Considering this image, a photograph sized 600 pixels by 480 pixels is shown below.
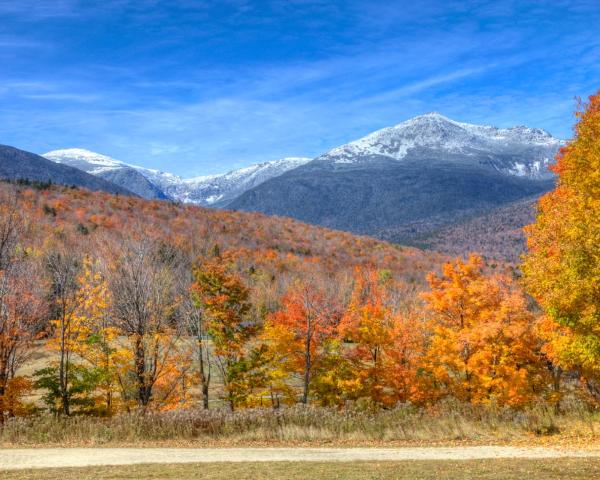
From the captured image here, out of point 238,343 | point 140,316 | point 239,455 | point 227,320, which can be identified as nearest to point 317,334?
point 238,343

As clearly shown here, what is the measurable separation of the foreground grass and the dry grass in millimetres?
4129

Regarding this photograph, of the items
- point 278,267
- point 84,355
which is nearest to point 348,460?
point 84,355

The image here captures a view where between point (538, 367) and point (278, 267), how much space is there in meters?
81.5

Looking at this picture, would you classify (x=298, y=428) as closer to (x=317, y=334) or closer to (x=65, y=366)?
(x=65, y=366)

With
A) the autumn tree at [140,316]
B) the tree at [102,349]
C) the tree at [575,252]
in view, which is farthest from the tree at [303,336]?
the tree at [575,252]

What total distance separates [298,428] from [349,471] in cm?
622

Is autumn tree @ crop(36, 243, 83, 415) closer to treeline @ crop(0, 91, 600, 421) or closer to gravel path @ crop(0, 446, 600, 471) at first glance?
treeline @ crop(0, 91, 600, 421)

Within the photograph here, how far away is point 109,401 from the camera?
86.4 feet

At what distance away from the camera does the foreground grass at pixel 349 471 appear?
513 inches

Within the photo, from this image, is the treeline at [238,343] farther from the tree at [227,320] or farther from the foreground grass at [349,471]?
the foreground grass at [349,471]

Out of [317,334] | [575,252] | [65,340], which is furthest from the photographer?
[317,334]

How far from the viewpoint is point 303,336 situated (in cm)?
3256

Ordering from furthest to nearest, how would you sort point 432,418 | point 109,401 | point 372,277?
1. point 372,277
2. point 109,401
3. point 432,418

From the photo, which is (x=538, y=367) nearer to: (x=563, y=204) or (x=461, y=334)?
(x=461, y=334)
